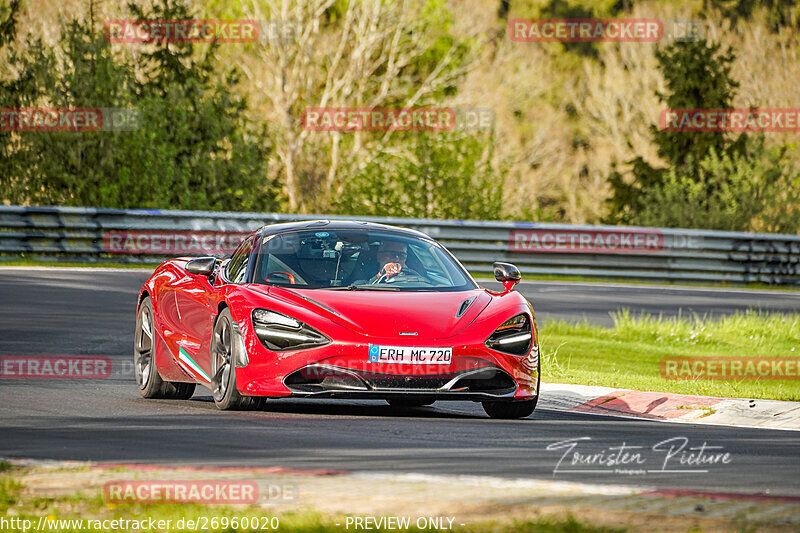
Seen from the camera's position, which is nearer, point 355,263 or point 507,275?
point 355,263

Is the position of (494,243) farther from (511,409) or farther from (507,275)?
(511,409)

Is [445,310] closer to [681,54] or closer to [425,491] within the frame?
[425,491]

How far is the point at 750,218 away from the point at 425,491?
29.3 meters

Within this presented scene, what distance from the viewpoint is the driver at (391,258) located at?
40.3 ft

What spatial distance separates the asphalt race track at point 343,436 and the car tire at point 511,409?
0.34ft

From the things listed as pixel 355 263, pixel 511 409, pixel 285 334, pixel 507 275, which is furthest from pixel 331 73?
pixel 285 334

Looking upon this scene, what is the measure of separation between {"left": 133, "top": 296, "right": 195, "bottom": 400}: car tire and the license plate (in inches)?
106

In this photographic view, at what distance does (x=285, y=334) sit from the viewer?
11.1 meters

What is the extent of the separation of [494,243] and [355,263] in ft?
61.4

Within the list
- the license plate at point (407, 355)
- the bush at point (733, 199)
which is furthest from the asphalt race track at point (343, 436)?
the bush at point (733, 199)

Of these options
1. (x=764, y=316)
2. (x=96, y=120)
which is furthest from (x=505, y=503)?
(x=96, y=120)

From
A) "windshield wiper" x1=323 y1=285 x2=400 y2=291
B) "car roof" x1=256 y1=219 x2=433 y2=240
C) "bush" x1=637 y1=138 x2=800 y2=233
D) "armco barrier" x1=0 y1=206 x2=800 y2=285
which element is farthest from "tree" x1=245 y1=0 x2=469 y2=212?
"windshield wiper" x1=323 y1=285 x2=400 y2=291

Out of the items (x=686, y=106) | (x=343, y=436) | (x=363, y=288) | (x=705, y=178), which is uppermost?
(x=363, y=288)

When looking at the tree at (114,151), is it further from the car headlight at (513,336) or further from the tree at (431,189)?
the car headlight at (513,336)
